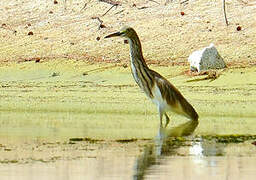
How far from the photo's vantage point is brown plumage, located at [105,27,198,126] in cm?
1236

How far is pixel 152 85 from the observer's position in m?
12.4

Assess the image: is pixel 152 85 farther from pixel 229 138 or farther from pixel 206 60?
pixel 206 60

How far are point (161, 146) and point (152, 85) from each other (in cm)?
256

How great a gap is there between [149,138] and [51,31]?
10.8 meters

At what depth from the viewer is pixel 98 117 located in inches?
507

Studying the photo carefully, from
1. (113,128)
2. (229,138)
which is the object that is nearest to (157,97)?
(113,128)

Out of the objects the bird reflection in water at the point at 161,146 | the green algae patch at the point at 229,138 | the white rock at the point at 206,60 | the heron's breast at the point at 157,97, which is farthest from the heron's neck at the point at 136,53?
the white rock at the point at 206,60

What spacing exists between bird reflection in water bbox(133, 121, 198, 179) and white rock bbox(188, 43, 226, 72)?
4791 mm

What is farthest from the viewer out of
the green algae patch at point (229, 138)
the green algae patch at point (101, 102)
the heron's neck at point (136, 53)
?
the heron's neck at point (136, 53)

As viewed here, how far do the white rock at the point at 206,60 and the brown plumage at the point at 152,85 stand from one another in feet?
15.2

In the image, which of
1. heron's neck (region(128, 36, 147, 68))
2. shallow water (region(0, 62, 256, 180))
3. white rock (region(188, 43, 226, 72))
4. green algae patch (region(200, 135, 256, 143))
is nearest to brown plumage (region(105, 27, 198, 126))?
heron's neck (region(128, 36, 147, 68))

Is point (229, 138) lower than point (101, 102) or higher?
lower

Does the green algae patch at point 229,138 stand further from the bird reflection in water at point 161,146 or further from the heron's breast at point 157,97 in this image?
the heron's breast at point 157,97

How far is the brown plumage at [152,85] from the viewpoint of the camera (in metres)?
12.4
